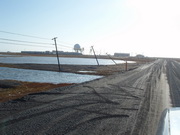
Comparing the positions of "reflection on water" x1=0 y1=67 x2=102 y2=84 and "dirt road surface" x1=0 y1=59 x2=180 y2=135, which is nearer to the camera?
"dirt road surface" x1=0 y1=59 x2=180 y2=135

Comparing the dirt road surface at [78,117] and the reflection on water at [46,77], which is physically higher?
the dirt road surface at [78,117]

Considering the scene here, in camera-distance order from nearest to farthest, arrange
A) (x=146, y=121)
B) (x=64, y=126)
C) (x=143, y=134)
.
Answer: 1. (x=143, y=134)
2. (x=64, y=126)
3. (x=146, y=121)

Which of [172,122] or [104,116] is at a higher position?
[172,122]

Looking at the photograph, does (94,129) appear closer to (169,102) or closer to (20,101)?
(20,101)

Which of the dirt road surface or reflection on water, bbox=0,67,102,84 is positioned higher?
the dirt road surface

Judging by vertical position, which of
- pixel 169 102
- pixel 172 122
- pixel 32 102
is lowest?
pixel 169 102

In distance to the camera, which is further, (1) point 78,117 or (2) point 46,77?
(2) point 46,77

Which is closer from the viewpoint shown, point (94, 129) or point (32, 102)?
point (94, 129)

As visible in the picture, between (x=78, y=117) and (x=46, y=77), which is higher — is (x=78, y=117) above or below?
above

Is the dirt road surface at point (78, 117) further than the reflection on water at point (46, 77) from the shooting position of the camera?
No

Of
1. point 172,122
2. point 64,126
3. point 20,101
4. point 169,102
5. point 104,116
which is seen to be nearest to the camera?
point 172,122

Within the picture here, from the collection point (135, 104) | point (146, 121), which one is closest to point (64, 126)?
point (146, 121)

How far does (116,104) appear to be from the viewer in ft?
34.0

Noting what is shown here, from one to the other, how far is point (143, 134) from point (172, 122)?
9.06ft
